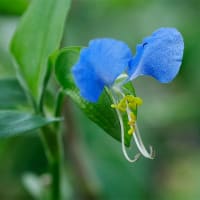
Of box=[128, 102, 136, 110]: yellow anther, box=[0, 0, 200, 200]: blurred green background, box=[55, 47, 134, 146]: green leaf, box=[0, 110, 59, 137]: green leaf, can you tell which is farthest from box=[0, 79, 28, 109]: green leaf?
box=[0, 0, 200, 200]: blurred green background

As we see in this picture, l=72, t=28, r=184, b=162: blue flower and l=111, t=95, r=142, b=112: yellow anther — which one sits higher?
l=72, t=28, r=184, b=162: blue flower

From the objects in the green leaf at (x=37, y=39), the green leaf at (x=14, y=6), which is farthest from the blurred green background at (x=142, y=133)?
the green leaf at (x=37, y=39)

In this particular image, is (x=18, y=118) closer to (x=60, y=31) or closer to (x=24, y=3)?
(x=60, y=31)

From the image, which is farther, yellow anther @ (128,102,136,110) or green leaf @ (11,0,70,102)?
green leaf @ (11,0,70,102)

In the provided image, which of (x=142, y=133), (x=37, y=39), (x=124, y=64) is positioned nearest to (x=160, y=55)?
(x=124, y=64)

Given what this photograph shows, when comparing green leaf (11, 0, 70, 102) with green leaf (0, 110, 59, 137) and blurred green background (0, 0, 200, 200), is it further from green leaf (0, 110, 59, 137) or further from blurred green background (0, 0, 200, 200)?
blurred green background (0, 0, 200, 200)

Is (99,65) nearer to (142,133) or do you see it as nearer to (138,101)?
(138,101)

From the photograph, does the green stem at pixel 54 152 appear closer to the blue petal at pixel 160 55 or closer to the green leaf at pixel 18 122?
the green leaf at pixel 18 122

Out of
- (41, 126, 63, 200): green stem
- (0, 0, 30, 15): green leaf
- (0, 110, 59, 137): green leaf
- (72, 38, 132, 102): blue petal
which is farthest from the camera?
(0, 0, 30, 15): green leaf
